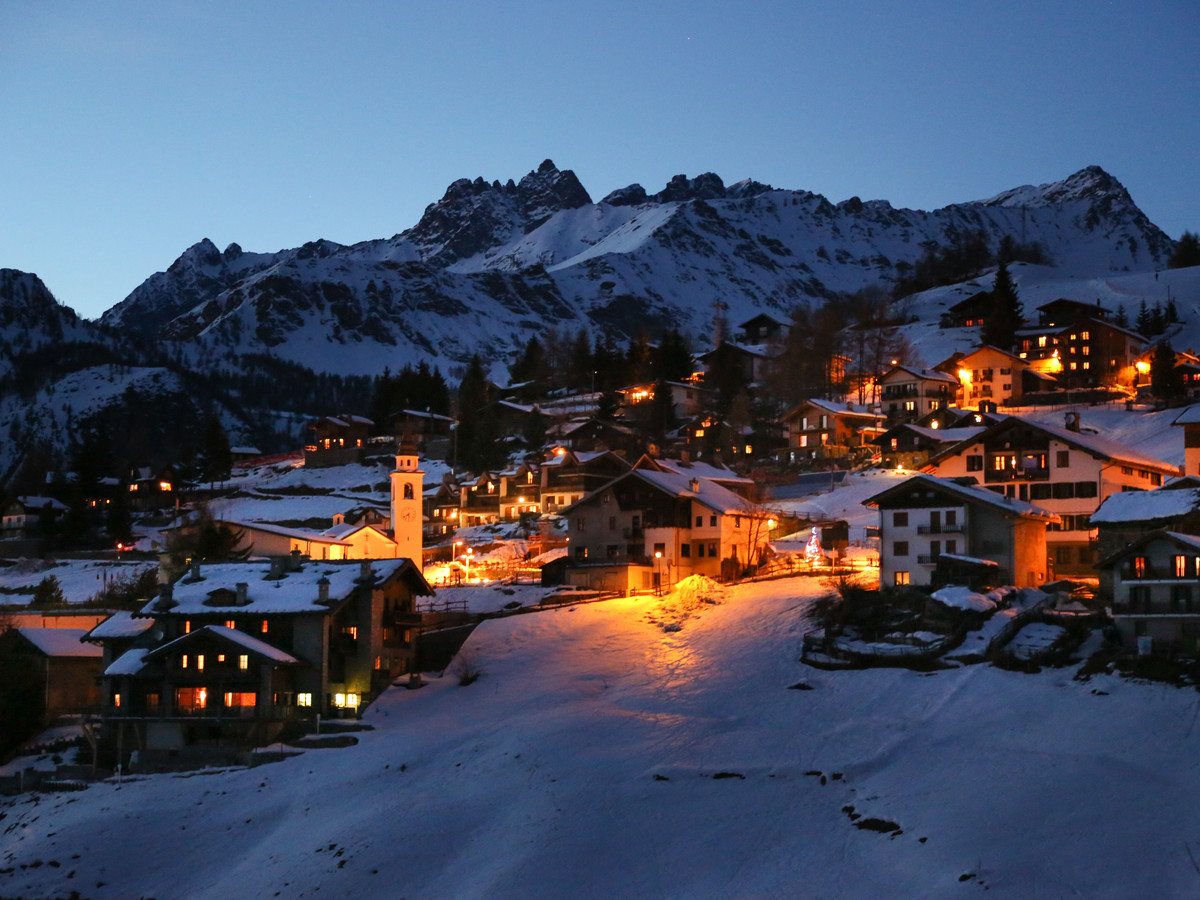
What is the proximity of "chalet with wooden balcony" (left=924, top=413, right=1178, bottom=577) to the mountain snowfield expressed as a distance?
66.0ft

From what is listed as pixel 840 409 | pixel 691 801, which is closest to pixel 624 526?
pixel 840 409

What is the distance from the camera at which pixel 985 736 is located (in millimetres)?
37438

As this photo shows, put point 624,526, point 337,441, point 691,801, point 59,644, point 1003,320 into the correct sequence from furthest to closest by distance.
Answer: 1. point 1003,320
2. point 337,441
3. point 624,526
4. point 59,644
5. point 691,801

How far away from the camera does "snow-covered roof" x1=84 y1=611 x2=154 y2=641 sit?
50000mm

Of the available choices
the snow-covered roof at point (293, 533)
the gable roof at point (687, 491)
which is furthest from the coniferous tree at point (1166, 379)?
the snow-covered roof at point (293, 533)

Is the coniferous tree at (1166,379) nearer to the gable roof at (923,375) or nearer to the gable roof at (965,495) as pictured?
the gable roof at (923,375)

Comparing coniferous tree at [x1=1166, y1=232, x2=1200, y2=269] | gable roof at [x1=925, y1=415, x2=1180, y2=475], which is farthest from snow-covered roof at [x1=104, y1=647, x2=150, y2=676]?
coniferous tree at [x1=1166, y1=232, x2=1200, y2=269]

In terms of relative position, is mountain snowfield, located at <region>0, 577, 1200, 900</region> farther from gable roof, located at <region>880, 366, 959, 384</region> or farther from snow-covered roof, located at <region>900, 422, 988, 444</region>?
gable roof, located at <region>880, 366, 959, 384</region>

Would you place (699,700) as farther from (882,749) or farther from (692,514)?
(692,514)

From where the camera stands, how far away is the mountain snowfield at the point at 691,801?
3073 cm

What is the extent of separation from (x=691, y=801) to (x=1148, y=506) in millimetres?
24410

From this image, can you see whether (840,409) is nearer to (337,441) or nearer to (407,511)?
(407,511)

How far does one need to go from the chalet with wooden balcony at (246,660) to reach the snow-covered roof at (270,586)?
0.24 feet

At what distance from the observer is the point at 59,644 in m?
53.6
